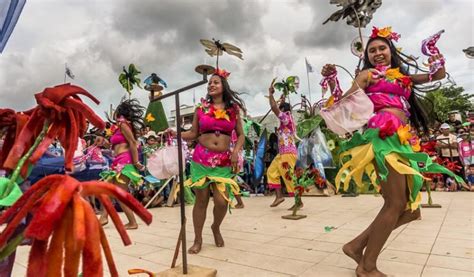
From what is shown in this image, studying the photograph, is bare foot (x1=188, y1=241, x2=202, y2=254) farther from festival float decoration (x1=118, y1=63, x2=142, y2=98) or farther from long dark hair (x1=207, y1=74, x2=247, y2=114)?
festival float decoration (x1=118, y1=63, x2=142, y2=98)

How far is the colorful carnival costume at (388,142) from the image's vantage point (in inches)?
86.5

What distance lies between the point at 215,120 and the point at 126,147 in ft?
7.04

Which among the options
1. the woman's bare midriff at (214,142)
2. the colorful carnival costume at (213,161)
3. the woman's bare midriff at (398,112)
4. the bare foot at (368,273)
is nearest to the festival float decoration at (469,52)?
the woman's bare midriff at (398,112)

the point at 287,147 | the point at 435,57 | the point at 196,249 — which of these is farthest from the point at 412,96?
the point at 287,147

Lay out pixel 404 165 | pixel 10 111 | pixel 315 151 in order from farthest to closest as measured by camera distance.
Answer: pixel 315 151 < pixel 404 165 < pixel 10 111

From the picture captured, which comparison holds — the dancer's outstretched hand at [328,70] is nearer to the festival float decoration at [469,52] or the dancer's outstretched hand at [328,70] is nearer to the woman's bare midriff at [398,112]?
the woman's bare midriff at [398,112]

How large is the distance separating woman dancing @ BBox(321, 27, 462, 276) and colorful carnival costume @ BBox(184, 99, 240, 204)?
116 centimetres

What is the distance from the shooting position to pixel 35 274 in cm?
57

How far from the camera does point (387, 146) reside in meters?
2.23

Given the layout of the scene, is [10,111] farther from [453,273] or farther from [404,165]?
[453,273]

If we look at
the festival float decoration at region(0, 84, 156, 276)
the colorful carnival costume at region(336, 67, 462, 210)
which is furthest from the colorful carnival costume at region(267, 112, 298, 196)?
the festival float decoration at region(0, 84, 156, 276)

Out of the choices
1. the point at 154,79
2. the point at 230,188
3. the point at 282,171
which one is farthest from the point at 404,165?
the point at 154,79

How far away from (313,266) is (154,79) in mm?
5003

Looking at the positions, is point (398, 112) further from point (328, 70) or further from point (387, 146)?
point (328, 70)
